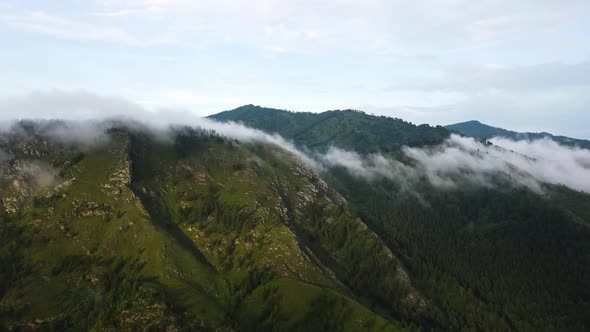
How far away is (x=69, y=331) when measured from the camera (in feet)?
656

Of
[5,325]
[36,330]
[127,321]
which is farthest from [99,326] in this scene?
[5,325]

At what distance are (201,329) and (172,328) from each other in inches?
539

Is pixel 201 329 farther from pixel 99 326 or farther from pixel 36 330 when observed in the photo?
pixel 36 330

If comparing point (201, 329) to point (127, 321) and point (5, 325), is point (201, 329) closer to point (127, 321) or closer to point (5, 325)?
point (127, 321)

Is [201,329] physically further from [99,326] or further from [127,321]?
[99,326]

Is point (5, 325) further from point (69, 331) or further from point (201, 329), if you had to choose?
point (201, 329)

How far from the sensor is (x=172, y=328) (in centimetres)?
19888

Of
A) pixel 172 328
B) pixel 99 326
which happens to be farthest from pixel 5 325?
pixel 172 328

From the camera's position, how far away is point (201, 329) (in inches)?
7859

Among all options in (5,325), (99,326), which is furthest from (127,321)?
(5,325)

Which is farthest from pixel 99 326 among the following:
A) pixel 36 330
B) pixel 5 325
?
pixel 5 325

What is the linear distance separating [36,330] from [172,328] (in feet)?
212

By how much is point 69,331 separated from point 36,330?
590 inches

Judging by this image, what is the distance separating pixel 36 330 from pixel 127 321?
43.5m
